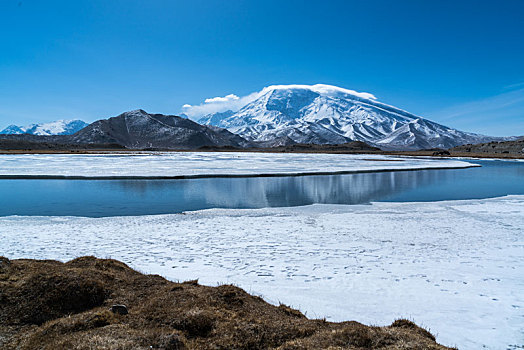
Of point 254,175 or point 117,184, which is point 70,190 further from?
point 254,175

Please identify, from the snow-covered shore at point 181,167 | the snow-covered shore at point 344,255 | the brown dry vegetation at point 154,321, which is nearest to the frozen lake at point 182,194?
the snow-covered shore at point 344,255

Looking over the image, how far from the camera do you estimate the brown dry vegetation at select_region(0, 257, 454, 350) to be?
3.67 meters

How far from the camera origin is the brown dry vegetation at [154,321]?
3672mm

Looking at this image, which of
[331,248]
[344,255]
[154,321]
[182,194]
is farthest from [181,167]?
[154,321]

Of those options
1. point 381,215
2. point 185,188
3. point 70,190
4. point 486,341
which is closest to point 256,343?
point 486,341

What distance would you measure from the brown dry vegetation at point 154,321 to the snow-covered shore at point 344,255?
1032mm

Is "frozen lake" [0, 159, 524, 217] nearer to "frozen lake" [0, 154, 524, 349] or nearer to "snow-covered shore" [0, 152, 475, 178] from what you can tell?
"frozen lake" [0, 154, 524, 349]

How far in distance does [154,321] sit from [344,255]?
16.7ft

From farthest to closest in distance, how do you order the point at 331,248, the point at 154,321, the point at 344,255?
the point at 331,248, the point at 344,255, the point at 154,321

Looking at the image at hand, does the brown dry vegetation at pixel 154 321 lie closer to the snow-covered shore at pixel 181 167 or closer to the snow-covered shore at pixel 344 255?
the snow-covered shore at pixel 344 255

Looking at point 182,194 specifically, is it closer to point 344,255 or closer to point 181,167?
point 344,255

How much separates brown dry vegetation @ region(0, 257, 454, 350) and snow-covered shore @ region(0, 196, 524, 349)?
1032mm

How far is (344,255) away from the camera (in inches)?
315

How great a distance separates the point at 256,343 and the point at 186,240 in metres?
5.86
